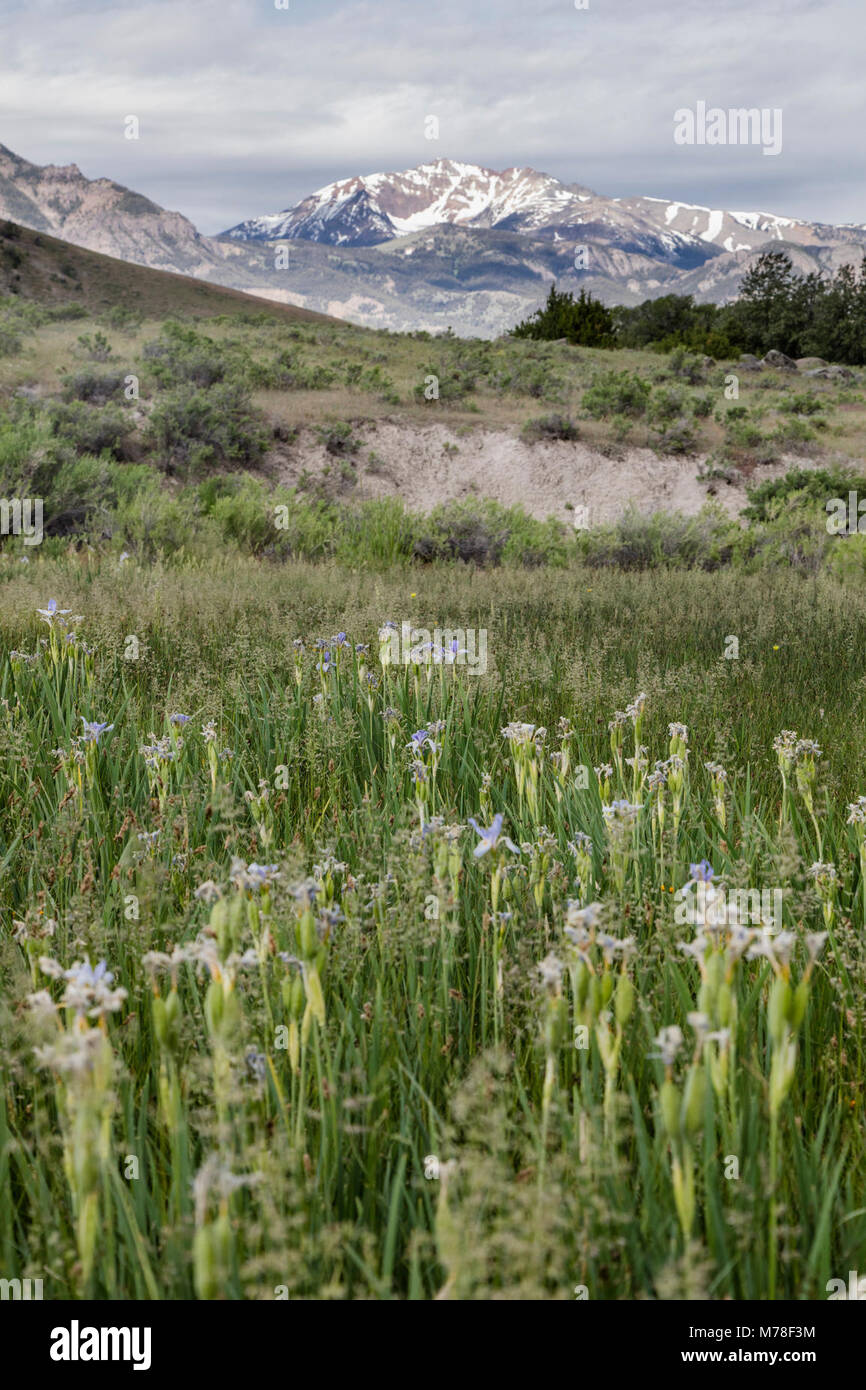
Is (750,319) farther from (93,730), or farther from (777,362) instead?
(93,730)

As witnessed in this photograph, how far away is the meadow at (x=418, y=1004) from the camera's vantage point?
1.02m

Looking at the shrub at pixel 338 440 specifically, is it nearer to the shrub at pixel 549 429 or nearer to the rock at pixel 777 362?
the shrub at pixel 549 429

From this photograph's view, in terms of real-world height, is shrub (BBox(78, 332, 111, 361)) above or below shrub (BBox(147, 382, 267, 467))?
above

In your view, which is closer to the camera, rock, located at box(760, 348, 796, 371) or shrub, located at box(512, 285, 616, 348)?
rock, located at box(760, 348, 796, 371)

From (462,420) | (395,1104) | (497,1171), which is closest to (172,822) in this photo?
(395,1104)

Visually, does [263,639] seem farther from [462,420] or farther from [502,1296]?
[462,420]

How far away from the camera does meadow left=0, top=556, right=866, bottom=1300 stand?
102 cm

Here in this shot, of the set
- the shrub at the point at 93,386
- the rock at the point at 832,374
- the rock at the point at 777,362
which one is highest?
the rock at the point at 777,362

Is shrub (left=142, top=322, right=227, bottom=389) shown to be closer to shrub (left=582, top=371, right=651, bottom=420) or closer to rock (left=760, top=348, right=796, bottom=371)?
shrub (left=582, top=371, right=651, bottom=420)

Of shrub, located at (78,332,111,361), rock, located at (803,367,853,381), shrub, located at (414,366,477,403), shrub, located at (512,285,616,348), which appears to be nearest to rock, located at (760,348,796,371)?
rock, located at (803,367,853,381)

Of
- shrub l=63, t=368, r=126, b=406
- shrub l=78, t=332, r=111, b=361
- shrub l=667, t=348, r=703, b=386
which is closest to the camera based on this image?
shrub l=63, t=368, r=126, b=406

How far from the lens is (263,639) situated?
5410 mm

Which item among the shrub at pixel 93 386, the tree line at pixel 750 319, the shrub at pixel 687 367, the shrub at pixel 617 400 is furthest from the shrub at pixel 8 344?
the tree line at pixel 750 319

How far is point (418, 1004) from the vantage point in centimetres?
162
